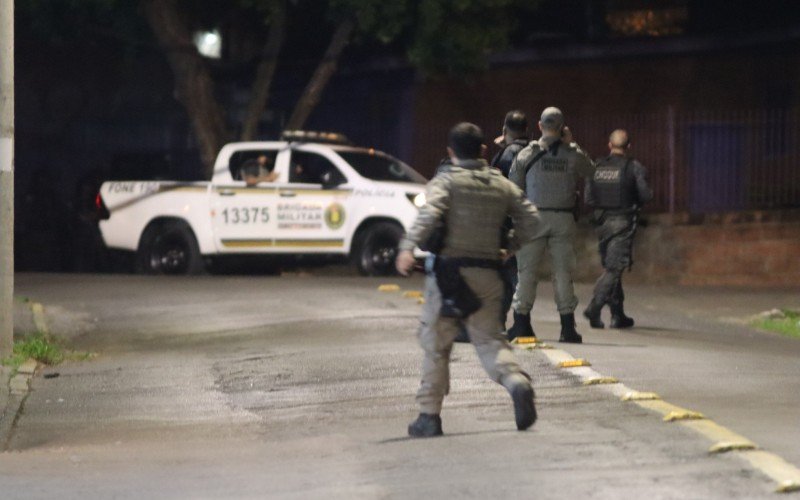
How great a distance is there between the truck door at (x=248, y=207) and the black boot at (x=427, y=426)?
12313 mm

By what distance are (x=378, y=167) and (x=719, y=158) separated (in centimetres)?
566

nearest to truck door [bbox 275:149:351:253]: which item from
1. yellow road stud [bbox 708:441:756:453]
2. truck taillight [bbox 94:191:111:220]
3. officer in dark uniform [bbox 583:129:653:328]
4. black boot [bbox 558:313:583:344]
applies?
truck taillight [bbox 94:191:111:220]

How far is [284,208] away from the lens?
2048 cm

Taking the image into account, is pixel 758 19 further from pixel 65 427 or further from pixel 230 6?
pixel 65 427

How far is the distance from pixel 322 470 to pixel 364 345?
496 centimetres

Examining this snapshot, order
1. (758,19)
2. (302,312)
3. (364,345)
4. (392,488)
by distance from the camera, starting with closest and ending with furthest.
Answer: (392,488) → (364,345) → (302,312) → (758,19)

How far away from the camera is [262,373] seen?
1148 cm

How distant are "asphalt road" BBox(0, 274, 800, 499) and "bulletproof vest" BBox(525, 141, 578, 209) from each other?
3.97 ft

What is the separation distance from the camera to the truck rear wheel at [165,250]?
2131 cm

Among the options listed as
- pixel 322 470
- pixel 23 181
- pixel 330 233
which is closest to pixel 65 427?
pixel 322 470

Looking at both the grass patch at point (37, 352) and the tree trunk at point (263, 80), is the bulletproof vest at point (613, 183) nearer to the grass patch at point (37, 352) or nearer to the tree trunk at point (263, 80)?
the grass patch at point (37, 352)

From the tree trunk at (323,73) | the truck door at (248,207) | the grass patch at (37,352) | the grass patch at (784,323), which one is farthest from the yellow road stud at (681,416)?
the tree trunk at (323,73)

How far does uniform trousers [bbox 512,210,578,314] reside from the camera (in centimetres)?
1205

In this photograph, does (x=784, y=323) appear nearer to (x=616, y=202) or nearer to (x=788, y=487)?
(x=616, y=202)
